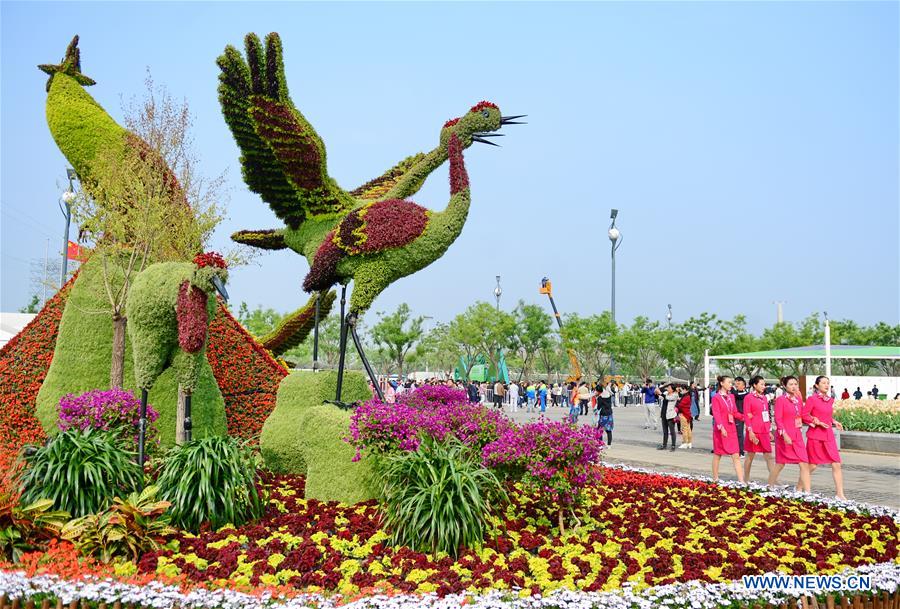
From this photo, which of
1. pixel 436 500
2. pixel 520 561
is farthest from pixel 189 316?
pixel 520 561

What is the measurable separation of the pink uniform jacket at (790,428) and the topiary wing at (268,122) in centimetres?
624

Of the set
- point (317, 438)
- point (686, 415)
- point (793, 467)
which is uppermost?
point (317, 438)

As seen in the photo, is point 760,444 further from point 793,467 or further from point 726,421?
point 793,467

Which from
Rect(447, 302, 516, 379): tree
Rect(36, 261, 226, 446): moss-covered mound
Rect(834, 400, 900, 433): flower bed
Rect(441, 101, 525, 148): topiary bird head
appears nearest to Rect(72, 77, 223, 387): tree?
Rect(36, 261, 226, 446): moss-covered mound

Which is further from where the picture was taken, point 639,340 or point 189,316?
point 639,340

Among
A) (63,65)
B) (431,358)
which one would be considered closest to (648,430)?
(63,65)

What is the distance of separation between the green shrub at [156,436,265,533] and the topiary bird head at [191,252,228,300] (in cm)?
194

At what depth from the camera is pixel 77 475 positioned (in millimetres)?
5996

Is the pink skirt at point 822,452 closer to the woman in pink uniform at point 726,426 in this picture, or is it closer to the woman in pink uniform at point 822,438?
the woman in pink uniform at point 822,438

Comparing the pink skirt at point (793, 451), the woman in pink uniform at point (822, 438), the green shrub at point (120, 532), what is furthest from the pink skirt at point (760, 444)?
the green shrub at point (120, 532)

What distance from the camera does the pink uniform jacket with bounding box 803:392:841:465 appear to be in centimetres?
822

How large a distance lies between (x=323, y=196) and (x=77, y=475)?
14.1ft

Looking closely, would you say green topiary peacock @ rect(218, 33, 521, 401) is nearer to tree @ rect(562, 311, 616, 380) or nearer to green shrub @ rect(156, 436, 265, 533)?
green shrub @ rect(156, 436, 265, 533)

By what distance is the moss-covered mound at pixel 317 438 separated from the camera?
23.1ft
